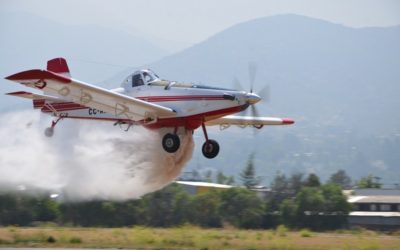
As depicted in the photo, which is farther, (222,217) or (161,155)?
(222,217)

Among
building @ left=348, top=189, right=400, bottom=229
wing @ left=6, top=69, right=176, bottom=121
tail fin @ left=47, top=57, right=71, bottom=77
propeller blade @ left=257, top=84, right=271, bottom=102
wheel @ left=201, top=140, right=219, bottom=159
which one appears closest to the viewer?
wing @ left=6, top=69, right=176, bottom=121

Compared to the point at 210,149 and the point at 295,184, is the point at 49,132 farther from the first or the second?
the point at 295,184

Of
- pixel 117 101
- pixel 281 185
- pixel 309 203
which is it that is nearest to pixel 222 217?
pixel 309 203

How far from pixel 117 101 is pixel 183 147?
3906 mm

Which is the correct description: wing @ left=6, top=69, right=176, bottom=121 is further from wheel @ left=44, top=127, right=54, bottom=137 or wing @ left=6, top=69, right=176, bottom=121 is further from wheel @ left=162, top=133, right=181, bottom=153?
wheel @ left=44, top=127, right=54, bottom=137

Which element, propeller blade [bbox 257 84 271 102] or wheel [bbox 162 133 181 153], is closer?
wheel [bbox 162 133 181 153]

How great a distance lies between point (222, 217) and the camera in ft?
200

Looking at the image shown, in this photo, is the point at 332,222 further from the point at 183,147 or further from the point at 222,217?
the point at 183,147

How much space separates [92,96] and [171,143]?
3.60 meters

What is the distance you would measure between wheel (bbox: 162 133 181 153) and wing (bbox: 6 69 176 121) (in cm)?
88

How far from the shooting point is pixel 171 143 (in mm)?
27562

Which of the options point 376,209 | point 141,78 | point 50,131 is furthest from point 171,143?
point 376,209

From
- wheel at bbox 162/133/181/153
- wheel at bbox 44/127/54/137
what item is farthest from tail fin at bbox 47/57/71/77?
wheel at bbox 162/133/181/153

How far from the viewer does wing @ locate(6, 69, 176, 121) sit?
2442 centimetres
